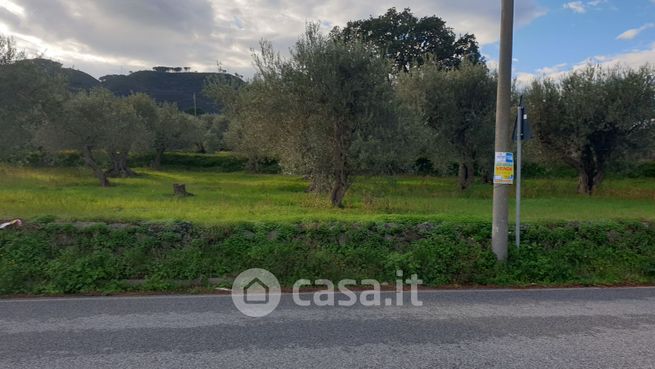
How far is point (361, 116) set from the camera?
15.2m

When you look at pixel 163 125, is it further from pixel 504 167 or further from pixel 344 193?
pixel 504 167

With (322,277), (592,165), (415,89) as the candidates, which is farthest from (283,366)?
(592,165)

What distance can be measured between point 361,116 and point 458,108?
1138cm

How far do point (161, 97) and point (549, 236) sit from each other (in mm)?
158550

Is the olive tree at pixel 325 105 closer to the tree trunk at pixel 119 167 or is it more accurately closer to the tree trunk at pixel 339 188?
the tree trunk at pixel 339 188

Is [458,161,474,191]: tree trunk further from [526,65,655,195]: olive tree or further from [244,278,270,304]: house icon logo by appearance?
[244,278,270,304]: house icon logo

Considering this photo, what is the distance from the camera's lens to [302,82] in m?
15.3

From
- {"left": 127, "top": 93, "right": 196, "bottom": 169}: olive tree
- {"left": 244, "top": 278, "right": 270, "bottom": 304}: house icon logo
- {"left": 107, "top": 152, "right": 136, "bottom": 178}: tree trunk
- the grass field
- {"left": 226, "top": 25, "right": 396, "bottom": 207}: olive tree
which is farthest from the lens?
{"left": 127, "top": 93, "right": 196, "bottom": 169}: olive tree

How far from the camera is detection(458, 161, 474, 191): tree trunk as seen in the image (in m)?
25.0

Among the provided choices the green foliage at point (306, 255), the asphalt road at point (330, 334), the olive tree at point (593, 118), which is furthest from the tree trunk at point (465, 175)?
the asphalt road at point (330, 334)

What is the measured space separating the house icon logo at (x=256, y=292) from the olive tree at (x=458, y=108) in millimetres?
18934

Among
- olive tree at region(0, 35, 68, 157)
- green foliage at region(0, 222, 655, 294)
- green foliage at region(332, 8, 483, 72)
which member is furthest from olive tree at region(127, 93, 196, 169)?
green foliage at region(0, 222, 655, 294)

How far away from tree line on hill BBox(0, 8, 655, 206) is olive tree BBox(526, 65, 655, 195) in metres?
0.06

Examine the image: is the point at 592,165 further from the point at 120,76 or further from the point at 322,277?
the point at 120,76
